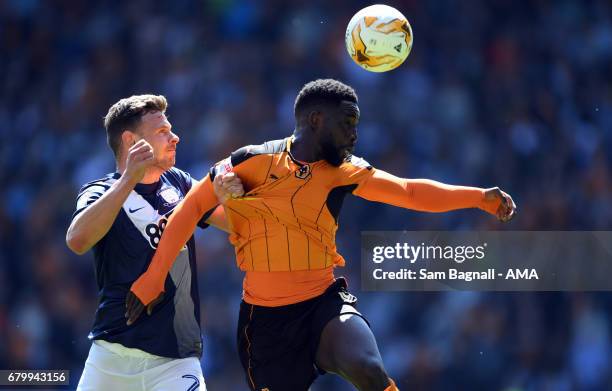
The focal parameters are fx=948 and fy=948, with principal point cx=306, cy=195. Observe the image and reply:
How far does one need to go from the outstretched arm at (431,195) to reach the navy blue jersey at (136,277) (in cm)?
93

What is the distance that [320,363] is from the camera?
4.26m

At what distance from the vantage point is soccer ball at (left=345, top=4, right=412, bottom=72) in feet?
16.3

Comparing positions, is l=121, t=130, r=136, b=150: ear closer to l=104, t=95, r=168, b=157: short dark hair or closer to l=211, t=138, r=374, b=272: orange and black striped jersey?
l=104, t=95, r=168, b=157: short dark hair

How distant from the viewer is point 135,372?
4.04 m

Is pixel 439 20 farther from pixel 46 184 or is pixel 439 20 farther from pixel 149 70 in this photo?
pixel 46 184

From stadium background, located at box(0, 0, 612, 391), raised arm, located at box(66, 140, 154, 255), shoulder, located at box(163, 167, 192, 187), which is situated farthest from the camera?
stadium background, located at box(0, 0, 612, 391)

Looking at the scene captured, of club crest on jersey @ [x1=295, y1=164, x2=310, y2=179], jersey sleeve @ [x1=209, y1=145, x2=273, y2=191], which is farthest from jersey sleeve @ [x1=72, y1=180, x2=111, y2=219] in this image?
club crest on jersey @ [x1=295, y1=164, x2=310, y2=179]

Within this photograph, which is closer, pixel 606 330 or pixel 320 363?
pixel 320 363

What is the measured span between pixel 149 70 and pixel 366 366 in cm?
367

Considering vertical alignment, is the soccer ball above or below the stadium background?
above

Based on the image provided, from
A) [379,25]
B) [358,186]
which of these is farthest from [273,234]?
[379,25]

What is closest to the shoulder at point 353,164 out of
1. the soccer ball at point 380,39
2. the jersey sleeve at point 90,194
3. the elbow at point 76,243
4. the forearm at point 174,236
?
the forearm at point 174,236

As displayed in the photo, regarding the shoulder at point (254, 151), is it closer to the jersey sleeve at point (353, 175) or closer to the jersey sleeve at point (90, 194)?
the jersey sleeve at point (353, 175)

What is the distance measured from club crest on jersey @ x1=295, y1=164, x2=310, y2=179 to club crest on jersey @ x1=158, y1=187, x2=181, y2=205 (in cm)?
61
